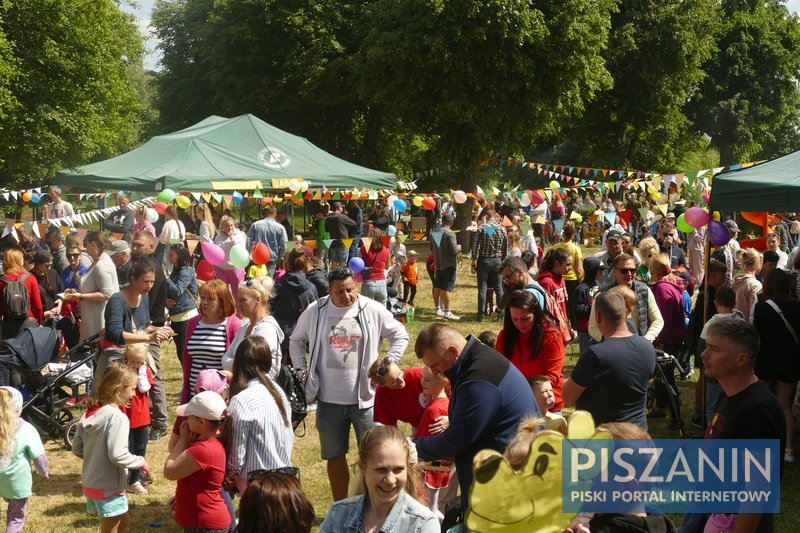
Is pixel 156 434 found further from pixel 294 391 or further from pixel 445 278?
pixel 445 278

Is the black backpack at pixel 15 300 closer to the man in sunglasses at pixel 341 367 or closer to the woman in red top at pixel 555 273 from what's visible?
the man in sunglasses at pixel 341 367

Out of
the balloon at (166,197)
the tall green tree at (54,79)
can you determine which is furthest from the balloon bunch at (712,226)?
the tall green tree at (54,79)

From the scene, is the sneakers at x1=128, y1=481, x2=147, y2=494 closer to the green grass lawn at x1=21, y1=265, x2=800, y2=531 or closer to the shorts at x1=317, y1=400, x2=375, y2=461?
the green grass lawn at x1=21, y1=265, x2=800, y2=531

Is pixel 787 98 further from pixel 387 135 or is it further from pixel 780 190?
pixel 780 190

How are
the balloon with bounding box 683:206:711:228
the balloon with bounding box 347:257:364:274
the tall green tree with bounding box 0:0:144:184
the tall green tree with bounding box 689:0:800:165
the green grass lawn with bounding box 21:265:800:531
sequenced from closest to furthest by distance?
the green grass lawn with bounding box 21:265:800:531, the balloon with bounding box 683:206:711:228, the balloon with bounding box 347:257:364:274, the tall green tree with bounding box 0:0:144:184, the tall green tree with bounding box 689:0:800:165

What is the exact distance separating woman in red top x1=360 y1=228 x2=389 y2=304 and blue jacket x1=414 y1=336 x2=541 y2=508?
7.70 m

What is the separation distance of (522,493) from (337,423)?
3181 mm

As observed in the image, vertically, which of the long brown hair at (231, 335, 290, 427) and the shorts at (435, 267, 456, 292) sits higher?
the long brown hair at (231, 335, 290, 427)

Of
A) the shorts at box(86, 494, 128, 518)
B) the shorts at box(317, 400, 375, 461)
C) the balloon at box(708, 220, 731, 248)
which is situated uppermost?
the balloon at box(708, 220, 731, 248)

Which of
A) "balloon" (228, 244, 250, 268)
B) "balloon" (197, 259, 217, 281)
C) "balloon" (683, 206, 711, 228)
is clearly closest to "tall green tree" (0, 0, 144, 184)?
"balloon" (197, 259, 217, 281)

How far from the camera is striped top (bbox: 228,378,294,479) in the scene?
13.8 feet

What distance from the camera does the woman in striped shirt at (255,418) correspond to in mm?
4223

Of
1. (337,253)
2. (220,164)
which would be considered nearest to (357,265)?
(337,253)

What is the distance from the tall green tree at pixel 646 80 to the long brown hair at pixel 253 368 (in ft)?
99.8
